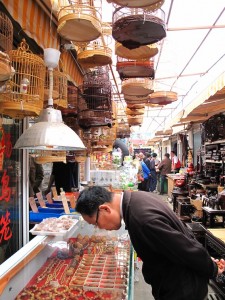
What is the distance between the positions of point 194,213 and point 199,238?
2.37 meters

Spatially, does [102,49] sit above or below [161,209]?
above

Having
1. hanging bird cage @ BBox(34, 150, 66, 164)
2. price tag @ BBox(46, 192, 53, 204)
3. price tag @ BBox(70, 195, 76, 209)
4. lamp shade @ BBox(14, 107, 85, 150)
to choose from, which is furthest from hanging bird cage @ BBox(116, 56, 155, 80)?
lamp shade @ BBox(14, 107, 85, 150)

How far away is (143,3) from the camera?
2084 mm

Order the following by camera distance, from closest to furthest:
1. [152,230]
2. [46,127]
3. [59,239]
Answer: [152,230], [46,127], [59,239]

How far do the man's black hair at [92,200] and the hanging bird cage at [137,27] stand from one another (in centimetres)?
150

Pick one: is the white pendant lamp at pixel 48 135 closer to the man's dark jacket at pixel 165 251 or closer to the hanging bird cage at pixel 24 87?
the hanging bird cage at pixel 24 87

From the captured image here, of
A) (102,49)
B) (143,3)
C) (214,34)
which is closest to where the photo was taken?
(143,3)

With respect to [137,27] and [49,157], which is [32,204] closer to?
[49,157]

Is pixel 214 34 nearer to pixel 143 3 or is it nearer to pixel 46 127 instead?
pixel 143 3

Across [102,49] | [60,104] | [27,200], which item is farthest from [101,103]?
[27,200]

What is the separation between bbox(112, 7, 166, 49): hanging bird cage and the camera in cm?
250

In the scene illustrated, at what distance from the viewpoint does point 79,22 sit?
221cm

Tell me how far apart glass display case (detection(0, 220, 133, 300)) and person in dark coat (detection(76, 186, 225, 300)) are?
0.34m

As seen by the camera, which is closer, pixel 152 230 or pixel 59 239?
pixel 152 230
